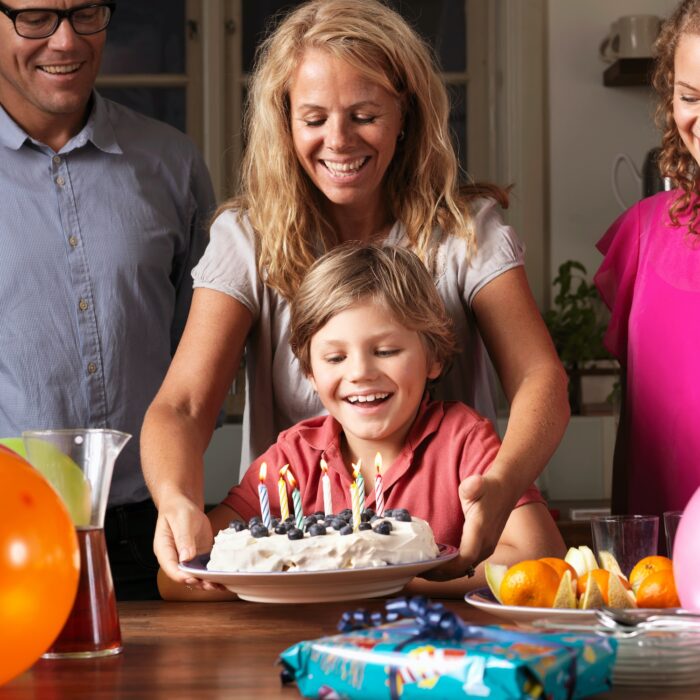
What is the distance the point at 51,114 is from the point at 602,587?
1.47 metres

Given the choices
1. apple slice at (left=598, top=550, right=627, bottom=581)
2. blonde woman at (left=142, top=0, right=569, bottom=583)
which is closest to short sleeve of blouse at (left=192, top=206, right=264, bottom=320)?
blonde woman at (left=142, top=0, right=569, bottom=583)

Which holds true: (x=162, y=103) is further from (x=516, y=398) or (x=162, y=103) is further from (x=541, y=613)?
(x=541, y=613)

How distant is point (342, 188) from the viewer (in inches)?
70.6

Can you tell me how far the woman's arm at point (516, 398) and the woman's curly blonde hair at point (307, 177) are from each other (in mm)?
117

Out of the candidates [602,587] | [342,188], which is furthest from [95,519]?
[342,188]

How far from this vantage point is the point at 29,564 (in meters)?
0.91

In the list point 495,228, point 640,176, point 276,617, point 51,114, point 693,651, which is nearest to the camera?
point 693,651

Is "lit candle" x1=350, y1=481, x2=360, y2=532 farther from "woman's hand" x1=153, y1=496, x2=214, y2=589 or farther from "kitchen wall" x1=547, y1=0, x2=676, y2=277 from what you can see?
"kitchen wall" x1=547, y1=0, x2=676, y2=277

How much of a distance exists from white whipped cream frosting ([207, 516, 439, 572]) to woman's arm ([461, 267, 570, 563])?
0.12 m

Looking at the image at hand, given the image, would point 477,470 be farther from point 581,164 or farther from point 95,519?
point 581,164

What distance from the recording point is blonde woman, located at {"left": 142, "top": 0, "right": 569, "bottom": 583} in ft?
5.73

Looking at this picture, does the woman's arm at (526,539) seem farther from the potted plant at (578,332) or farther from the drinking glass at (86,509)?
the potted plant at (578,332)

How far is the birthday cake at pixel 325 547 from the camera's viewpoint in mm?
1263

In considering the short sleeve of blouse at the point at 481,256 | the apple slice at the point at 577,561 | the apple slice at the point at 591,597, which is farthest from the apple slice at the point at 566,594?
the short sleeve of blouse at the point at 481,256
